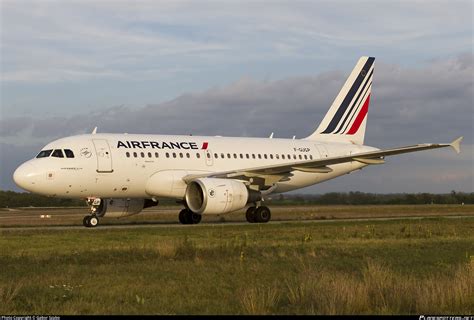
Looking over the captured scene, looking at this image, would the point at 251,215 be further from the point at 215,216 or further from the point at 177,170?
the point at 215,216

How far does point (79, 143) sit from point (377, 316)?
22.5 metres

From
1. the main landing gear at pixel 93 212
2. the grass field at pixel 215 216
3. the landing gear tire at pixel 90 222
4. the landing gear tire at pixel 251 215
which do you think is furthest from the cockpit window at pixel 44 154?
the landing gear tire at pixel 251 215

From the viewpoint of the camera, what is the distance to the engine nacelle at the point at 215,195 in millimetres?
30484

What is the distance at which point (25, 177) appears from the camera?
29.4 metres

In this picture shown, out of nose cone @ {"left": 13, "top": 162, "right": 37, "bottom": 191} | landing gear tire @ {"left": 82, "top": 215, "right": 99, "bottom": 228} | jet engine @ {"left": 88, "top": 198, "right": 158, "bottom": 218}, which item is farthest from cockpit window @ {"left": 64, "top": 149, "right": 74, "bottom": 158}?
jet engine @ {"left": 88, "top": 198, "right": 158, "bottom": 218}

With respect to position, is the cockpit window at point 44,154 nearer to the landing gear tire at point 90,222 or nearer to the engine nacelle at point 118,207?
the landing gear tire at point 90,222

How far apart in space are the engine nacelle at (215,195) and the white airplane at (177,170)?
0.13 feet

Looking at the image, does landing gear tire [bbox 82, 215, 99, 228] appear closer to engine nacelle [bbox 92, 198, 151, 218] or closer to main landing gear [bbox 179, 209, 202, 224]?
engine nacelle [bbox 92, 198, 151, 218]

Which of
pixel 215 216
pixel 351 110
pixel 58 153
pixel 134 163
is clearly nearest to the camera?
pixel 58 153

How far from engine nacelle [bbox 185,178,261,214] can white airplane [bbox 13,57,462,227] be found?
0.13 feet

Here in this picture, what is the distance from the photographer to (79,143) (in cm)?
3105

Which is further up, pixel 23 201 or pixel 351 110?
pixel 351 110

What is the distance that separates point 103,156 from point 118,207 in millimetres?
3761

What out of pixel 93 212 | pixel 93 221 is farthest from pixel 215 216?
pixel 93 221
